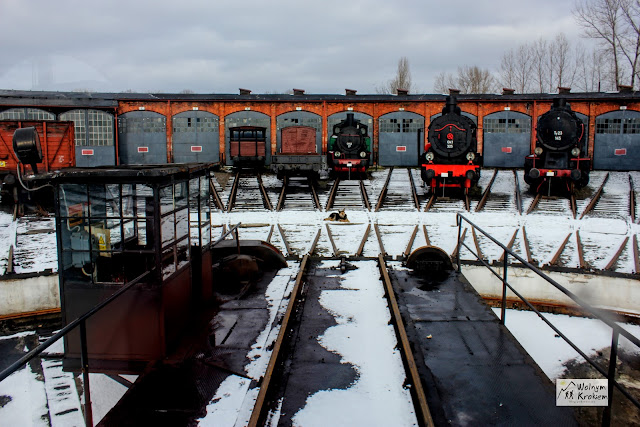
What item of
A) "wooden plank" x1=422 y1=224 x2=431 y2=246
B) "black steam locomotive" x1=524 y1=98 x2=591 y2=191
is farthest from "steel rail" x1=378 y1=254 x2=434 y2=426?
"black steam locomotive" x1=524 y1=98 x2=591 y2=191

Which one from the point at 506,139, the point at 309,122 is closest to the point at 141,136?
the point at 309,122

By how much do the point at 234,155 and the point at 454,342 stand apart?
2009cm

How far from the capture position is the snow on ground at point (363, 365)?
4.23 m

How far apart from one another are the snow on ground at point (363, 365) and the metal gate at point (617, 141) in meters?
22.3

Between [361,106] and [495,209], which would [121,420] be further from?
[361,106]

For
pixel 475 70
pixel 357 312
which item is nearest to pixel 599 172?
pixel 357 312

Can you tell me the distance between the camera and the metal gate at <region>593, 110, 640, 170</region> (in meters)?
24.5

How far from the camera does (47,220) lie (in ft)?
49.3

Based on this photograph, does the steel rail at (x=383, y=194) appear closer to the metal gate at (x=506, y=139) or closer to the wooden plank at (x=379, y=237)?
the wooden plank at (x=379, y=237)

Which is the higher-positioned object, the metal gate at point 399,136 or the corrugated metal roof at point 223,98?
the corrugated metal roof at point 223,98

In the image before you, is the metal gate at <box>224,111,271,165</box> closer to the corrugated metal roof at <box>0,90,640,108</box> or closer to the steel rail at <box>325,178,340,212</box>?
the corrugated metal roof at <box>0,90,640,108</box>

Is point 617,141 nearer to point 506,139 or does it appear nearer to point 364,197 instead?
point 506,139

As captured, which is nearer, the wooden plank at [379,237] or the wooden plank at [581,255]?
the wooden plank at [581,255]

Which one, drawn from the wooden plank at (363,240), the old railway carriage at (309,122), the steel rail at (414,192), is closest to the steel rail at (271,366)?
the wooden plank at (363,240)
